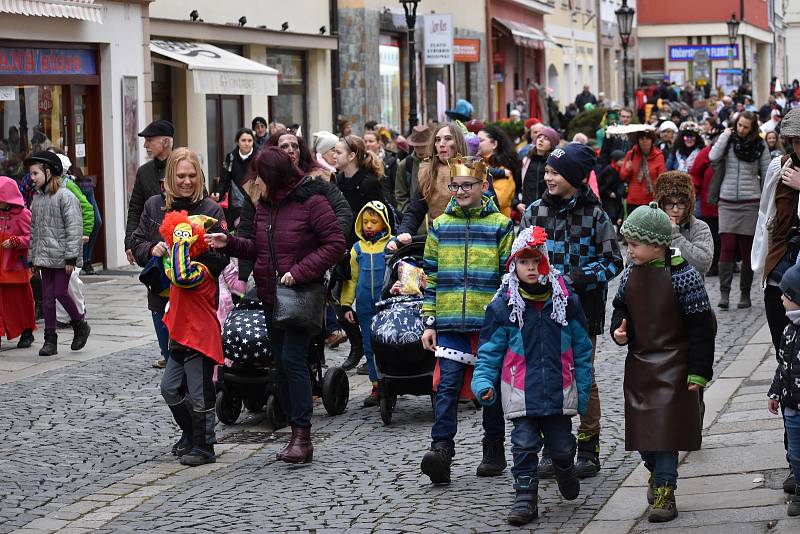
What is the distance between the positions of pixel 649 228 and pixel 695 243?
2171 mm

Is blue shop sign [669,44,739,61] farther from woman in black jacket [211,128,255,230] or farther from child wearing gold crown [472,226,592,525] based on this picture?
child wearing gold crown [472,226,592,525]

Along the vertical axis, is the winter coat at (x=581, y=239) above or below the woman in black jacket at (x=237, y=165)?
below

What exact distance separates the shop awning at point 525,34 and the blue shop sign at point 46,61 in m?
22.9

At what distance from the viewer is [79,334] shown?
1336 cm

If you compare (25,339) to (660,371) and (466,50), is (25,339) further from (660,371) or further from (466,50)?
(466,50)

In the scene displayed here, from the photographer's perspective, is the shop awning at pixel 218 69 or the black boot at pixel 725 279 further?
the shop awning at pixel 218 69

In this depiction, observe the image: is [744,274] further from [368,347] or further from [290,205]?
[290,205]

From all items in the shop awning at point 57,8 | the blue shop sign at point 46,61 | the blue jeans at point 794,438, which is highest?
the shop awning at point 57,8

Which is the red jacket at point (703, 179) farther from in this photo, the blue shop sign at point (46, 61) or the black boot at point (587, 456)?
the black boot at point (587, 456)

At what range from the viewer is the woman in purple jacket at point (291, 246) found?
340 inches

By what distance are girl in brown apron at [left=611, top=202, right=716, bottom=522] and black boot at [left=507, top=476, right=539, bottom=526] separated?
1.66ft

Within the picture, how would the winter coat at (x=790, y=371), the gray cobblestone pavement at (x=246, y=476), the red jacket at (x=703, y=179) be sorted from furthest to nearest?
1. the red jacket at (x=703, y=179)
2. the gray cobblestone pavement at (x=246, y=476)
3. the winter coat at (x=790, y=371)

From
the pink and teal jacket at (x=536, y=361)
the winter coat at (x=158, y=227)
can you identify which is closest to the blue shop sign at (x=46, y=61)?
the winter coat at (x=158, y=227)

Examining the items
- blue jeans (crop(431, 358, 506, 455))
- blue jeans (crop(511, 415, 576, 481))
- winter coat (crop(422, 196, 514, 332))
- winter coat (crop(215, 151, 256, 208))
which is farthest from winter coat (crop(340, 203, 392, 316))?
winter coat (crop(215, 151, 256, 208))
